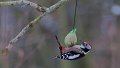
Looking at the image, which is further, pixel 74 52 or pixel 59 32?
pixel 59 32

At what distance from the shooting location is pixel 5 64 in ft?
16.5

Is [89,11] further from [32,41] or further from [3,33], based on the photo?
[3,33]

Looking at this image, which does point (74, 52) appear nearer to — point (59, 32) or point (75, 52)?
point (75, 52)

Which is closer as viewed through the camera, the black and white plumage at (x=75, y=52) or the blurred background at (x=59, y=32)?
the black and white plumage at (x=75, y=52)

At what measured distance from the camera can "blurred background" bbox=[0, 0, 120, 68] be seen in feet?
17.0

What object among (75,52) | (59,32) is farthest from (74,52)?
(59,32)

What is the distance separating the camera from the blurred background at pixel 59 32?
517cm

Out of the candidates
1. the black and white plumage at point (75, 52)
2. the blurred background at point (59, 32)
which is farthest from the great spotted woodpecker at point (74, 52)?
the blurred background at point (59, 32)

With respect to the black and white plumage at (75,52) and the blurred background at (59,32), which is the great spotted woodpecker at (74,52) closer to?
the black and white plumage at (75,52)

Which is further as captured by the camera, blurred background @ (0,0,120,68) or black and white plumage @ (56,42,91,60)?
blurred background @ (0,0,120,68)

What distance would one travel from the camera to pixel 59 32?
17.9 ft

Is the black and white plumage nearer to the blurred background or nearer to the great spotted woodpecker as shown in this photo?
the great spotted woodpecker

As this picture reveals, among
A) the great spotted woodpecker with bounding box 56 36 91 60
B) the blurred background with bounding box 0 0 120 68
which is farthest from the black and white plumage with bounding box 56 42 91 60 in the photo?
the blurred background with bounding box 0 0 120 68

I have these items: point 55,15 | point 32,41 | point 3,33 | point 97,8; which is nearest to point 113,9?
point 97,8
